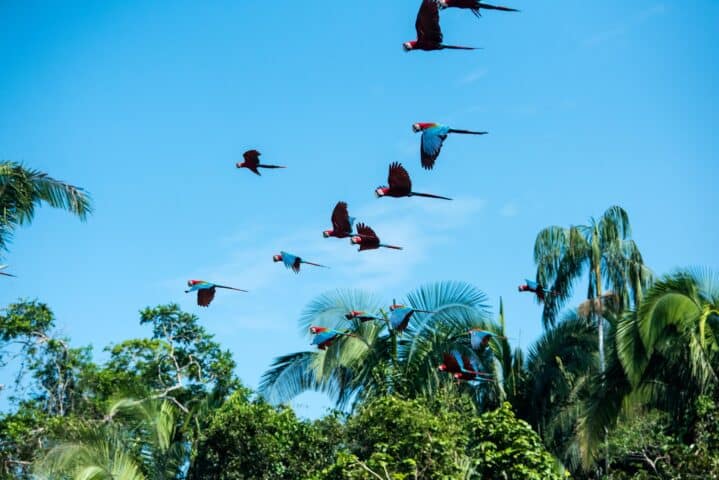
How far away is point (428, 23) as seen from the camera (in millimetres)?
10180

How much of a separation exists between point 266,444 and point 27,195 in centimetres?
518

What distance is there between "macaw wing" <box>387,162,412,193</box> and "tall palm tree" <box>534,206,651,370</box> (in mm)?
10639

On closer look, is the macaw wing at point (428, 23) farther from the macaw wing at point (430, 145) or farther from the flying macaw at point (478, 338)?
the flying macaw at point (478, 338)

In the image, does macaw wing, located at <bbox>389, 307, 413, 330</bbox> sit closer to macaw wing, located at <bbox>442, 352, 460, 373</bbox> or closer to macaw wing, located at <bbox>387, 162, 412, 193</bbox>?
macaw wing, located at <bbox>442, 352, 460, 373</bbox>

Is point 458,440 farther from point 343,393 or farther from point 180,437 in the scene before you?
point 180,437

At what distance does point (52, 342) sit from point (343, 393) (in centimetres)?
734

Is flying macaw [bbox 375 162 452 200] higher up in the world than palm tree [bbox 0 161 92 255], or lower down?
lower down

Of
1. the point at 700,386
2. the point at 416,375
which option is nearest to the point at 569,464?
the point at 416,375

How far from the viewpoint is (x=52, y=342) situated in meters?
23.6

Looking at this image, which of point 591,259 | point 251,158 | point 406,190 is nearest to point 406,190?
point 406,190

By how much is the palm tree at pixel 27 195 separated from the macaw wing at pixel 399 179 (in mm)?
7906

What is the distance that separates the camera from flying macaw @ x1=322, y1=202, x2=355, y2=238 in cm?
1221

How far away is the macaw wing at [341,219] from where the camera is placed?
12.2 m

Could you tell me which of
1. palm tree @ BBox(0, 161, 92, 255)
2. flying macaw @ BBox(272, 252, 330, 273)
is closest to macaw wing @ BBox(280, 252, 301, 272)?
flying macaw @ BBox(272, 252, 330, 273)
